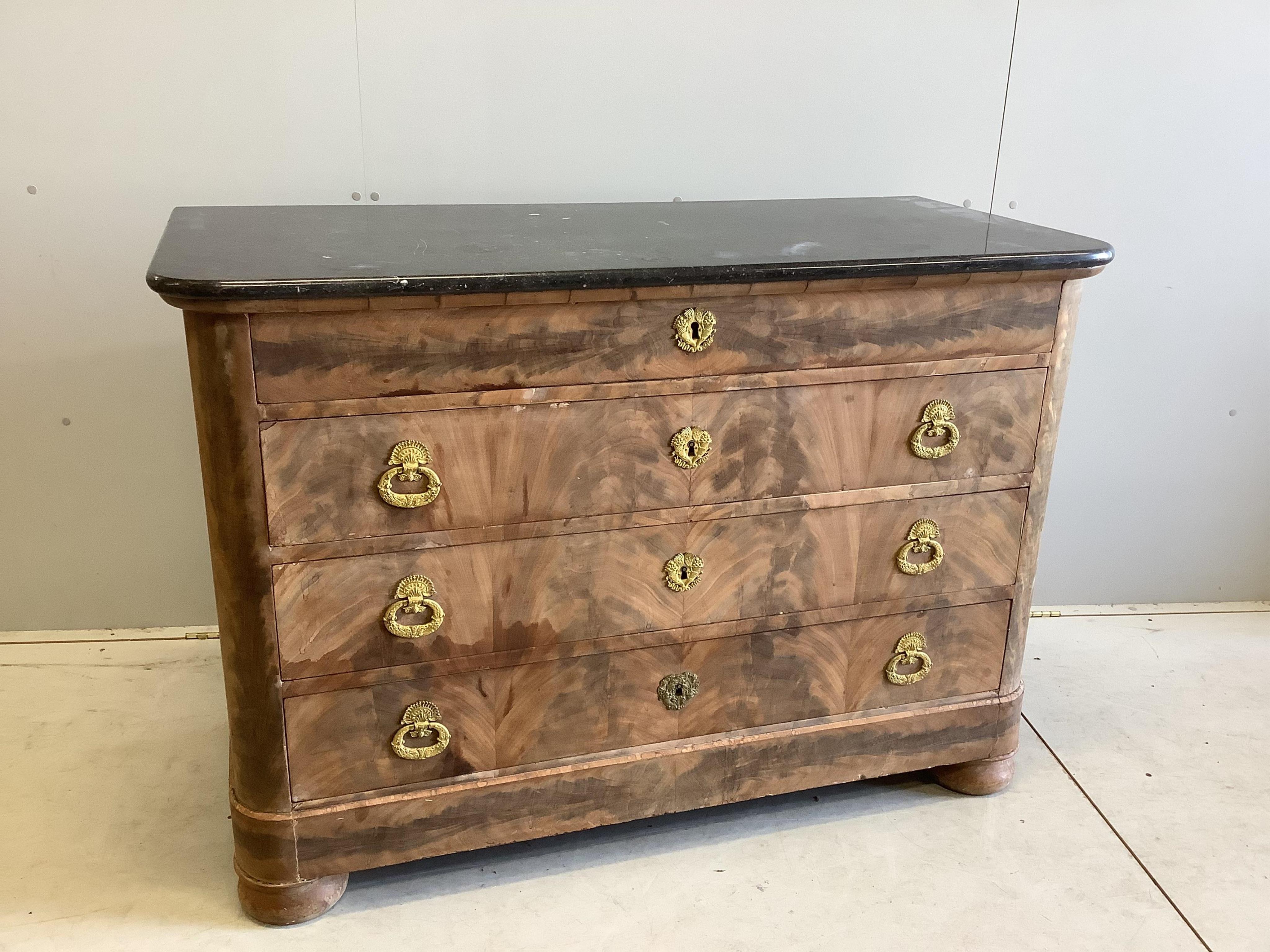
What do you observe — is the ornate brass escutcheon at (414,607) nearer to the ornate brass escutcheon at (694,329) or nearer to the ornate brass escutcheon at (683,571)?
the ornate brass escutcheon at (683,571)

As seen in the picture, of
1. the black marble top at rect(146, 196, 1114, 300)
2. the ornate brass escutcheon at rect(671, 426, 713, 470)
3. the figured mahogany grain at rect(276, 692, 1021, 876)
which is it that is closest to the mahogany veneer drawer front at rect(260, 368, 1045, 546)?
the ornate brass escutcheon at rect(671, 426, 713, 470)

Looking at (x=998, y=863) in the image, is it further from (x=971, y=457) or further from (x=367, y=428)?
(x=367, y=428)

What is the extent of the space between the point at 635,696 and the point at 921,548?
0.52 meters

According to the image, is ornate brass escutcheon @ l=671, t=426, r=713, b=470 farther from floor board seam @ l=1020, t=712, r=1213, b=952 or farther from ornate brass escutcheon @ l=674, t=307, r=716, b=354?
floor board seam @ l=1020, t=712, r=1213, b=952

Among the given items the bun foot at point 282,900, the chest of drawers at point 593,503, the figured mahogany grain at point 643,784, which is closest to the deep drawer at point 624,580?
the chest of drawers at point 593,503

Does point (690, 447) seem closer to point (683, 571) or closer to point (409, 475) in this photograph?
point (683, 571)

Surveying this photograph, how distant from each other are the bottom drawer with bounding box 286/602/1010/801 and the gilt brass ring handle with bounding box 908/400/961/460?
286 mm

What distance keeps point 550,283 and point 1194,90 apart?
162 cm

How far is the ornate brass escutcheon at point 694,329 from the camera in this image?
1.55m

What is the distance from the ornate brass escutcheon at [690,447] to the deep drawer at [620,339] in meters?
0.09

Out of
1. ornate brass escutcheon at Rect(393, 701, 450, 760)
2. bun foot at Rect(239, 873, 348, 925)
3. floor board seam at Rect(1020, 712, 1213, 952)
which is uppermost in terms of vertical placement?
ornate brass escutcheon at Rect(393, 701, 450, 760)

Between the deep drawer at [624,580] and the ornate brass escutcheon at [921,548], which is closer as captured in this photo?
the deep drawer at [624,580]

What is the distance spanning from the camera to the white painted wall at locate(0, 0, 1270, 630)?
2.01 meters

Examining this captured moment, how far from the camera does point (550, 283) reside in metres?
1.45
